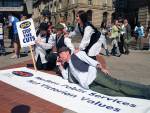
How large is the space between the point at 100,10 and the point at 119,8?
2460cm

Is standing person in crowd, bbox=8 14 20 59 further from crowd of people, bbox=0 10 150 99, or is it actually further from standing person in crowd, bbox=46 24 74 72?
standing person in crowd, bbox=46 24 74 72

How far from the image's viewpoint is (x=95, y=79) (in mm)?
5762

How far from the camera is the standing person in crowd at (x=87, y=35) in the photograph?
704cm

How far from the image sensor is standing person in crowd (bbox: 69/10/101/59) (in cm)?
704

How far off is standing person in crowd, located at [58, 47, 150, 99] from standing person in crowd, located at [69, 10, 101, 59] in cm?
72

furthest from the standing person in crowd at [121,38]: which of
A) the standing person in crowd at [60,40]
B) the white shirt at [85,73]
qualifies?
the white shirt at [85,73]

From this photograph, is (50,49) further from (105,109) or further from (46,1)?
(46,1)

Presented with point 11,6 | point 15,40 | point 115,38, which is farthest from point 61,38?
point 11,6

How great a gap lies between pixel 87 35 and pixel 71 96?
2.06 m

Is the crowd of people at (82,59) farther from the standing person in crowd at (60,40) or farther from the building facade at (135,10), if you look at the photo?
the building facade at (135,10)

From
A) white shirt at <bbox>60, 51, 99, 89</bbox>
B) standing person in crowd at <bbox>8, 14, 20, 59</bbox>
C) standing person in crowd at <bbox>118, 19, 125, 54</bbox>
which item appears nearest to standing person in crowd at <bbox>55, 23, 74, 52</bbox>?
white shirt at <bbox>60, 51, 99, 89</bbox>

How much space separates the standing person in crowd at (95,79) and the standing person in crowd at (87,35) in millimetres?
721

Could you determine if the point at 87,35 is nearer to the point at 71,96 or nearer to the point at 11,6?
the point at 71,96

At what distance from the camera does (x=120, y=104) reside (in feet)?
16.5
